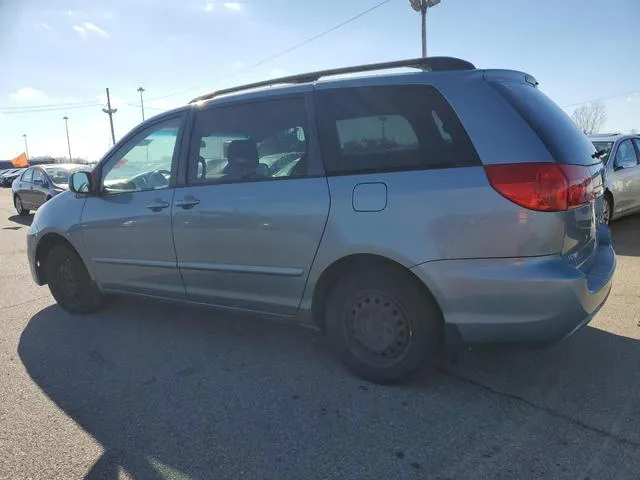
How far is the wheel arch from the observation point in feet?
9.73

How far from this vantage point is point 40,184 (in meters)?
12.6

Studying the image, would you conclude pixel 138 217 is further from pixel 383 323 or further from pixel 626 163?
pixel 626 163

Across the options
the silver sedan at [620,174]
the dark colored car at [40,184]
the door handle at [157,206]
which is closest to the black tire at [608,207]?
the silver sedan at [620,174]

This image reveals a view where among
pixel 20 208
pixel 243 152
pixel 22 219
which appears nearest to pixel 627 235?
pixel 243 152

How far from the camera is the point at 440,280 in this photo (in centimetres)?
279

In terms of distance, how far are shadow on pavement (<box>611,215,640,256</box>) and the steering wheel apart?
19.1 ft

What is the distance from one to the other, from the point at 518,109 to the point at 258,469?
A: 7.56ft

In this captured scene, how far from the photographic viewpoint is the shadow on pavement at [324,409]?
2.44 metres

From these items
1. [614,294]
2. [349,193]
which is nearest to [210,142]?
[349,193]

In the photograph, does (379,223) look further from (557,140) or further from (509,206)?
(557,140)

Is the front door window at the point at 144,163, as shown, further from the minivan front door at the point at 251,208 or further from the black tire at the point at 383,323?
the black tire at the point at 383,323

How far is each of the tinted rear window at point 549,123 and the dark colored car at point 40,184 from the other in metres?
11.4

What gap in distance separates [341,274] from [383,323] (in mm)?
404

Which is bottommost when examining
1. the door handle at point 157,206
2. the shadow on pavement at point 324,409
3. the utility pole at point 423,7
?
the shadow on pavement at point 324,409
